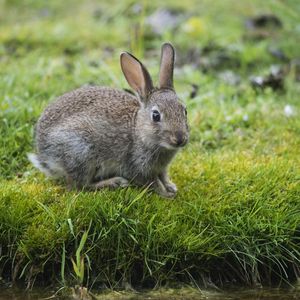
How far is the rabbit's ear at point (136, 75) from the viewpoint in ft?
19.0

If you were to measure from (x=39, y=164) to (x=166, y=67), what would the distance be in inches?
54.6

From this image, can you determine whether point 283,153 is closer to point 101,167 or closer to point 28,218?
point 101,167

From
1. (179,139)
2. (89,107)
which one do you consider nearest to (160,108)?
(179,139)

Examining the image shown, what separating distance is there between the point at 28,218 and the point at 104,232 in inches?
24.0

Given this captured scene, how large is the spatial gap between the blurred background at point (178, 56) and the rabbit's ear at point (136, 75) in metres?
1.17

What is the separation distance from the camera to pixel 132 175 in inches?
227

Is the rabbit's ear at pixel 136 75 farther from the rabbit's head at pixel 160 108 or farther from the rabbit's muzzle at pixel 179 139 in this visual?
the rabbit's muzzle at pixel 179 139

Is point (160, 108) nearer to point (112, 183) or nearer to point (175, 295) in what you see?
point (112, 183)

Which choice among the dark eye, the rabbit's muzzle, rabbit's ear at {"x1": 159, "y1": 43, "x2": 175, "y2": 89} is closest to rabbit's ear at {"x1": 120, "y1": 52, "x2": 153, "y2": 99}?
rabbit's ear at {"x1": 159, "y1": 43, "x2": 175, "y2": 89}

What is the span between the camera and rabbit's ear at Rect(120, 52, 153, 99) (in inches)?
228

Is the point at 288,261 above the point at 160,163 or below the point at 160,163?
below

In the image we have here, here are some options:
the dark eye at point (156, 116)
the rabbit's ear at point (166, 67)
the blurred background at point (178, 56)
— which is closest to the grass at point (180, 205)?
the blurred background at point (178, 56)

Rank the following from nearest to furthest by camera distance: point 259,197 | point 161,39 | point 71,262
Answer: point 71,262
point 259,197
point 161,39

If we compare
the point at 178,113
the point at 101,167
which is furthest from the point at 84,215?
the point at 178,113
